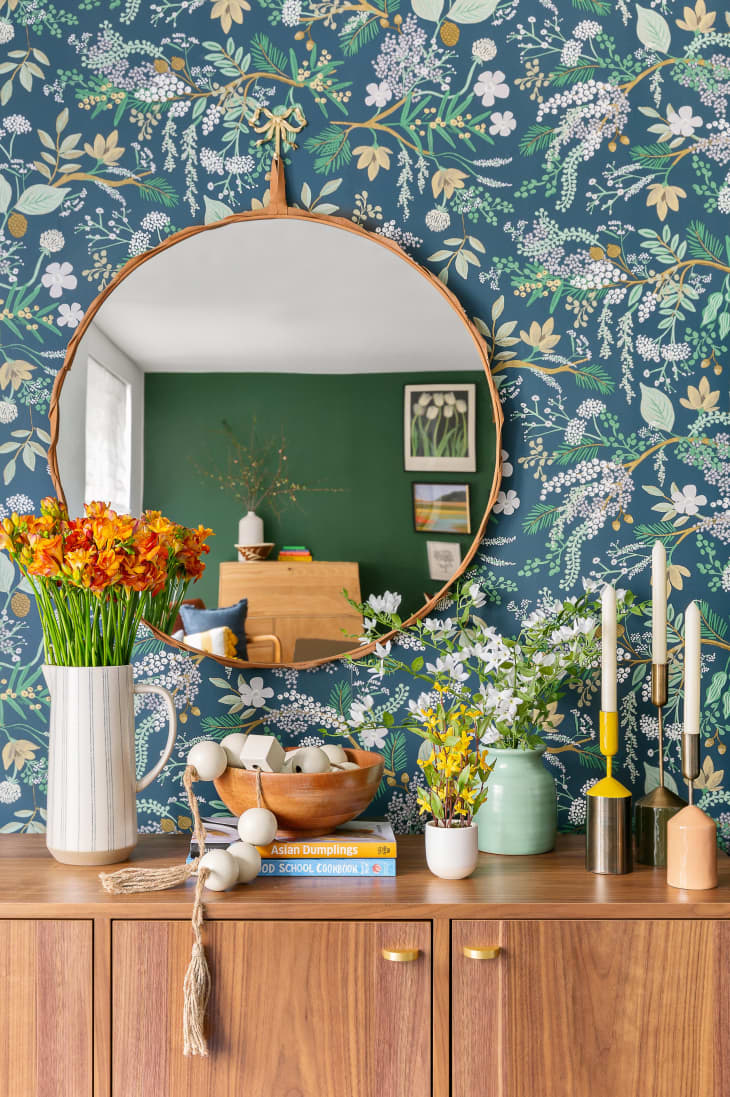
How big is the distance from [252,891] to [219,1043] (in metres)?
0.20

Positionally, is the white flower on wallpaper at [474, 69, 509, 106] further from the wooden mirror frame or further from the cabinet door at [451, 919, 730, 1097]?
the cabinet door at [451, 919, 730, 1097]

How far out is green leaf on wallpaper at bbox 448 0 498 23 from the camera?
165 centimetres

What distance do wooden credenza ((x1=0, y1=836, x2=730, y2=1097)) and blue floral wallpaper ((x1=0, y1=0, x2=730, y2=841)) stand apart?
44 centimetres

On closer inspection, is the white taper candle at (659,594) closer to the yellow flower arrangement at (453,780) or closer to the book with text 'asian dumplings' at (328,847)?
the yellow flower arrangement at (453,780)

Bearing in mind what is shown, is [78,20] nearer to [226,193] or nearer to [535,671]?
[226,193]

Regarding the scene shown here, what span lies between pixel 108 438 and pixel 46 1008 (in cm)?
93

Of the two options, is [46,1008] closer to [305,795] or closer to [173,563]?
[305,795]

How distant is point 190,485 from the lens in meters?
1.64

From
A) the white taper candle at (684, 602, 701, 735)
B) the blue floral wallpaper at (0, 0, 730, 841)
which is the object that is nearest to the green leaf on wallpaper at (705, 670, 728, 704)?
the blue floral wallpaper at (0, 0, 730, 841)

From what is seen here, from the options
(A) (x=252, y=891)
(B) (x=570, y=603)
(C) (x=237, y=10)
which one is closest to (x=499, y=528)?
(B) (x=570, y=603)

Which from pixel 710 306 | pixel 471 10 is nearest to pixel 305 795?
pixel 710 306

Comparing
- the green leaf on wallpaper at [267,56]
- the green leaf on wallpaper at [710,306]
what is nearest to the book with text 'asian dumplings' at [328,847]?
the green leaf on wallpaper at [710,306]

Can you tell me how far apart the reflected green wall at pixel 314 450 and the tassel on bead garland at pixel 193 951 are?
1.99 ft

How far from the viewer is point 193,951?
3.94 ft
